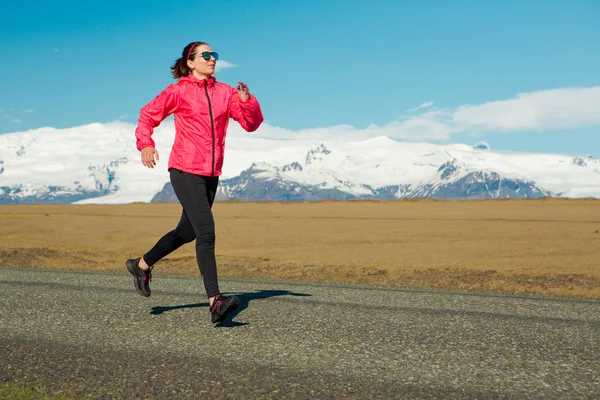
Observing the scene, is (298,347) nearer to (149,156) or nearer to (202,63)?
(149,156)

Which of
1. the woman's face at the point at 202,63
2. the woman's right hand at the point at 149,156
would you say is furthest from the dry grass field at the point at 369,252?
the woman's right hand at the point at 149,156

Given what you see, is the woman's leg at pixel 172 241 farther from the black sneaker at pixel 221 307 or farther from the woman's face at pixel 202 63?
the woman's face at pixel 202 63

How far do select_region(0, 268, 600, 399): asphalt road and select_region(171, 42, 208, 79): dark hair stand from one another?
2578 mm

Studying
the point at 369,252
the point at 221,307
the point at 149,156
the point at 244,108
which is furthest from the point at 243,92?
the point at 369,252

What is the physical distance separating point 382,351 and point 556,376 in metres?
1.37

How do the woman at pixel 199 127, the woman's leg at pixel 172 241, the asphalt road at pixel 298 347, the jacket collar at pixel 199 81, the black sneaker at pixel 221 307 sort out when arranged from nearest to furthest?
the asphalt road at pixel 298 347 → the black sneaker at pixel 221 307 → the woman at pixel 199 127 → the jacket collar at pixel 199 81 → the woman's leg at pixel 172 241

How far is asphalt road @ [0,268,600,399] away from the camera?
4.36 m

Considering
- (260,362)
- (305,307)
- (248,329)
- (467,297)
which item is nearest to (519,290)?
(467,297)

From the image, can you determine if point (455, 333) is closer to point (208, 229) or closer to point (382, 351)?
point (382, 351)

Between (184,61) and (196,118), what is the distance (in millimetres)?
686

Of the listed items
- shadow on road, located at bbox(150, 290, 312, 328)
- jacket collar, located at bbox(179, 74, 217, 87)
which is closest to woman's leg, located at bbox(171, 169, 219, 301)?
shadow on road, located at bbox(150, 290, 312, 328)

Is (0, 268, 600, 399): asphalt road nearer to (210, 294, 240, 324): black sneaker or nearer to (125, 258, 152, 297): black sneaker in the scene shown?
(210, 294, 240, 324): black sneaker

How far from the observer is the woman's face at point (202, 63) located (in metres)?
6.53

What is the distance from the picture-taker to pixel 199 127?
6461mm
